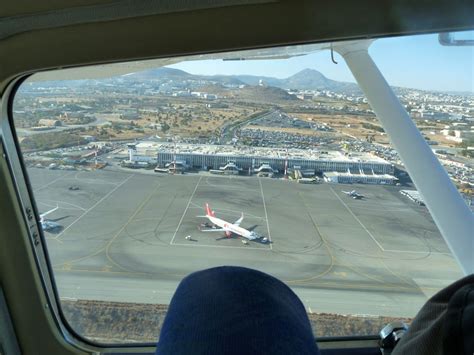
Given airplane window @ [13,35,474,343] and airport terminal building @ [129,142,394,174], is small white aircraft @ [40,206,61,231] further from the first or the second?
airport terminal building @ [129,142,394,174]

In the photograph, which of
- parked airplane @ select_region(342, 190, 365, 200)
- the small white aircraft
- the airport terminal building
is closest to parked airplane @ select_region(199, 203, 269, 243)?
the airport terminal building

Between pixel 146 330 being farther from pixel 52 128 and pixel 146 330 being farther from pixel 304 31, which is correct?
pixel 304 31

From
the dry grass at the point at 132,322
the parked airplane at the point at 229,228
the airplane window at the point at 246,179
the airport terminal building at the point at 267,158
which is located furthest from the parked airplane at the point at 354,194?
the dry grass at the point at 132,322

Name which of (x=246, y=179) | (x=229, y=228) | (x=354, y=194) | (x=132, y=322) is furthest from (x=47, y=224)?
(x=354, y=194)

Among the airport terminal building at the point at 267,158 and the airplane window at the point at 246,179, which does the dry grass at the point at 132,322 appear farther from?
the airport terminal building at the point at 267,158

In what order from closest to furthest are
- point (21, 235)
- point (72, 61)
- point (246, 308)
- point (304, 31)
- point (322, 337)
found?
point (246, 308) → point (304, 31) → point (72, 61) → point (21, 235) → point (322, 337)

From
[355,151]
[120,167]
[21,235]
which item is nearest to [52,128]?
[120,167]

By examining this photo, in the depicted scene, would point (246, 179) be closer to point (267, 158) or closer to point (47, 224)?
point (267, 158)
